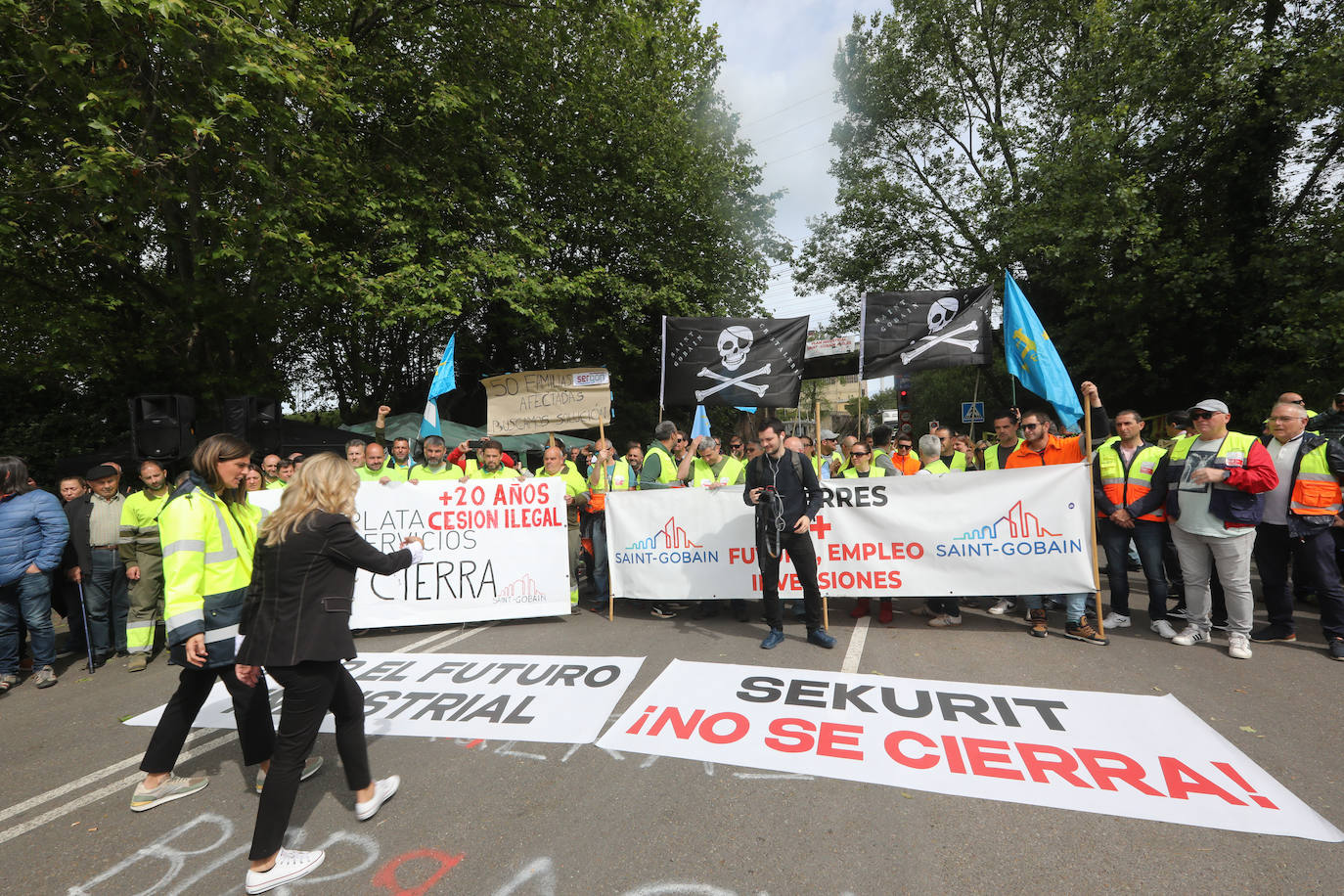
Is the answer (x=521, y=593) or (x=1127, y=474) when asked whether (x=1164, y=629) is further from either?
(x=521, y=593)

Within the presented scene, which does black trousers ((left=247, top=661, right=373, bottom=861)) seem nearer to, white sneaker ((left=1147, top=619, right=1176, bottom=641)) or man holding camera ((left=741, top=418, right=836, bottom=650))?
man holding camera ((left=741, top=418, right=836, bottom=650))

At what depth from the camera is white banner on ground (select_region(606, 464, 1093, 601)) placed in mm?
5363

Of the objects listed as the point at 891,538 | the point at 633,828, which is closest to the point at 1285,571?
the point at 891,538

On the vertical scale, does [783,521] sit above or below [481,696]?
above

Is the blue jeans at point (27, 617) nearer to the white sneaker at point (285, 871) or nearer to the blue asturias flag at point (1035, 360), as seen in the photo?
the white sneaker at point (285, 871)

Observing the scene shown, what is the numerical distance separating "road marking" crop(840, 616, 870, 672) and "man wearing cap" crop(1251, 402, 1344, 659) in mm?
3076

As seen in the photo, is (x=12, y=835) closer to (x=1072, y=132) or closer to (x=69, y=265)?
(x=69, y=265)

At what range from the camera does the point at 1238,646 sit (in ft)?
15.3

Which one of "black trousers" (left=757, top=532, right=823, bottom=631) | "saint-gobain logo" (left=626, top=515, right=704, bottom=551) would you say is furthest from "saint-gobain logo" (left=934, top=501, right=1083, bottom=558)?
"saint-gobain logo" (left=626, top=515, right=704, bottom=551)

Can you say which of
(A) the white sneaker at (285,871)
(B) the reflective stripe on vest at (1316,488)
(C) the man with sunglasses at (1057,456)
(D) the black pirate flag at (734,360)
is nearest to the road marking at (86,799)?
(A) the white sneaker at (285,871)

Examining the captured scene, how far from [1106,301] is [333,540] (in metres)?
17.0

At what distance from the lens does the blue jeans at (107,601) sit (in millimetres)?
5816

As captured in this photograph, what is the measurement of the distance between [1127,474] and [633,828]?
5.19 metres

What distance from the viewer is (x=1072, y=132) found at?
14.4 meters
